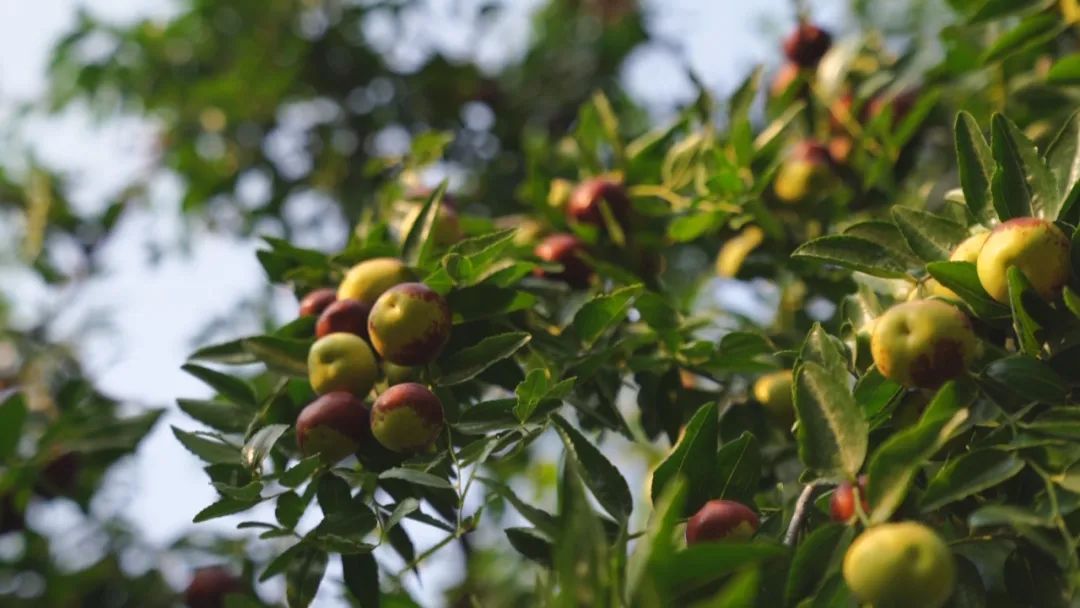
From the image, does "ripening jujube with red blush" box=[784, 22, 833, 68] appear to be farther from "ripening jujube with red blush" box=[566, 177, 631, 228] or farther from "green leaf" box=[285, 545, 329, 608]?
"green leaf" box=[285, 545, 329, 608]

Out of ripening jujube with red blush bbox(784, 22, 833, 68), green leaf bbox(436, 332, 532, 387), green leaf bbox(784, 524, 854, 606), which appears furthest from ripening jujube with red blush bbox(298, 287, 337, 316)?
ripening jujube with red blush bbox(784, 22, 833, 68)

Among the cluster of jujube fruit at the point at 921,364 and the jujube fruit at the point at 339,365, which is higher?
the jujube fruit at the point at 339,365

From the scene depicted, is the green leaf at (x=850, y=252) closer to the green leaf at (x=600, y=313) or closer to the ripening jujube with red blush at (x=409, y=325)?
the green leaf at (x=600, y=313)

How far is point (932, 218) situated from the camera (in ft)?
5.90

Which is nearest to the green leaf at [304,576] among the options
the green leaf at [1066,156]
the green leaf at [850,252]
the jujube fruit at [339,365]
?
the jujube fruit at [339,365]

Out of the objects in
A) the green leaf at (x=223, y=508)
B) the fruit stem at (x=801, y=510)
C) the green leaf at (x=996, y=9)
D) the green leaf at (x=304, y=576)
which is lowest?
the fruit stem at (x=801, y=510)

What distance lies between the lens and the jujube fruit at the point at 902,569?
125 centimetres

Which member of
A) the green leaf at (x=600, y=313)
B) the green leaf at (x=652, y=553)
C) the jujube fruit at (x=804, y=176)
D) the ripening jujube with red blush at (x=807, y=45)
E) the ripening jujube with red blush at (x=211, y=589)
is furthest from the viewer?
the ripening jujube with red blush at (x=807, y=45)

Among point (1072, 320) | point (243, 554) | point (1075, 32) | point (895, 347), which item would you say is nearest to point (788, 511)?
point (895, 347)

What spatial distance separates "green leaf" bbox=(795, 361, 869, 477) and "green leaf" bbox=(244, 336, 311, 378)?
874 millimetres

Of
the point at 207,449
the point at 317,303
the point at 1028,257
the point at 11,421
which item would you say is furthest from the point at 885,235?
the point at 11,421

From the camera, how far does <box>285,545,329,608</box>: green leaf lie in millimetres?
1839

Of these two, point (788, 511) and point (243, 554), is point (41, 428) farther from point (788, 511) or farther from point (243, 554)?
point (788, 511)

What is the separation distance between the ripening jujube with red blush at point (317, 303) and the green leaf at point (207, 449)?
308mm
